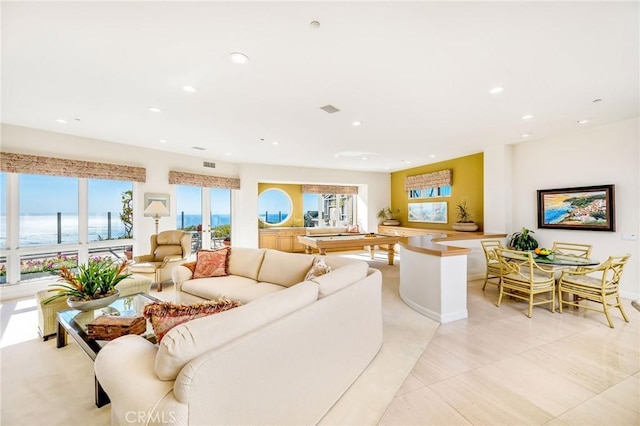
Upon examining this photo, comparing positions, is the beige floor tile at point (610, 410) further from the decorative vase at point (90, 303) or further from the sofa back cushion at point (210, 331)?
the decorative vase at point (90, 303)

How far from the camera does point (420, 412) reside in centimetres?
184

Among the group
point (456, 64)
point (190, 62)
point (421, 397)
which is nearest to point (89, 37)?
point (190, 62)

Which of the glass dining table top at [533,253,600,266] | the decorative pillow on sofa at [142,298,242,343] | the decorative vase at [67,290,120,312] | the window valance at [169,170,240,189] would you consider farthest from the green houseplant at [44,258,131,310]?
the glass dining table top at [533,253,600,266]

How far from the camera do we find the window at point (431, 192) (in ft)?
23.7

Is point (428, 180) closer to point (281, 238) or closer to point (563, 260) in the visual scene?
point (563, 260)

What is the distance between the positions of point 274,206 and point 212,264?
5.38m

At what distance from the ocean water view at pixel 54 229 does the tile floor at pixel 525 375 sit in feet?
20.0

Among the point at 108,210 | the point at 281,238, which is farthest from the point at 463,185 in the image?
the point at 108,210

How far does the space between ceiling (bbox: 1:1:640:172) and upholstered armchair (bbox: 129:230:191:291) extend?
2070mm

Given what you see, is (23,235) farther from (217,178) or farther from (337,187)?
(337,187)

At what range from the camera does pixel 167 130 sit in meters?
4.51

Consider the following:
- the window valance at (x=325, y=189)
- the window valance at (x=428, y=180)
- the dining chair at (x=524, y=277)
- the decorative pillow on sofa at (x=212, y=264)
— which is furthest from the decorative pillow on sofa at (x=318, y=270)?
the window valance at (x=325, y=189)

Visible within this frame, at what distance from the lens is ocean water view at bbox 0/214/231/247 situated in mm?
4570

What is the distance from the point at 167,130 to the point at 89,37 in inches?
99.6
